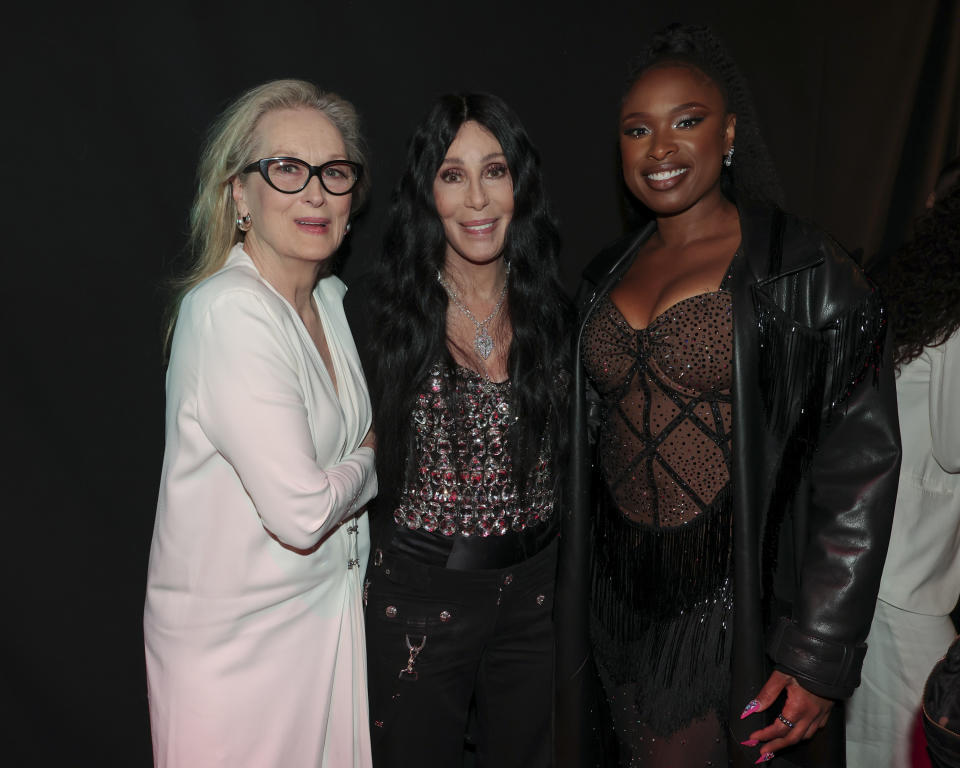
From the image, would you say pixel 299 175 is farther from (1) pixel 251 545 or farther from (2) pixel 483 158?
(1) pixel 251 545

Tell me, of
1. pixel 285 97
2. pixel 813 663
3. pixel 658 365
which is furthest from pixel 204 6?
pixel 813 663

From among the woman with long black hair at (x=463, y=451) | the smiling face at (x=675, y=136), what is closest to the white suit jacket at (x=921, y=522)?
the smiling face at (x=675, y=136)

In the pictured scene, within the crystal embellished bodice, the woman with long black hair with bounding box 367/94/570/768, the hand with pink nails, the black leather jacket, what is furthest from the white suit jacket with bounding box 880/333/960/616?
the crystal embellished bodice

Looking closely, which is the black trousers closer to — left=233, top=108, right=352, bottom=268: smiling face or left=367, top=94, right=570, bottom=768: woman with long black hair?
left=367, top=94, right=570, bottom=768: woman with long black hair

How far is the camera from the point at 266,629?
1.90 metres

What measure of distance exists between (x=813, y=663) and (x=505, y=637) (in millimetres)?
788

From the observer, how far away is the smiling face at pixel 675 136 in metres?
1.97

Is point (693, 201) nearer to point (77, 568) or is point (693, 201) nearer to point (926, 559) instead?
point (926, 559)

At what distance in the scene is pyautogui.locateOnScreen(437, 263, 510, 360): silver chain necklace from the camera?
224 centimetres

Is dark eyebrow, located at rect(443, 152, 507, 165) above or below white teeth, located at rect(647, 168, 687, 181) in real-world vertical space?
above

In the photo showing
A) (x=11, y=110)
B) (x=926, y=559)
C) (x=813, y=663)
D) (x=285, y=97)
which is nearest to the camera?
(x=813, y=663)

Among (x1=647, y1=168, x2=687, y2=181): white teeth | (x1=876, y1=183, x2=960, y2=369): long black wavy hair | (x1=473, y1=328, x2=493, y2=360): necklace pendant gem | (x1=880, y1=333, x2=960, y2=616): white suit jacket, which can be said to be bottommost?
(x1=880, y1=333, x2=960, y2=616): white suit jacket

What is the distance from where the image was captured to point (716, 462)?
76.4 inches

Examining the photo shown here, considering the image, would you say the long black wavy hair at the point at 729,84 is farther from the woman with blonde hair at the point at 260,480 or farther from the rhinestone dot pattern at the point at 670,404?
the woman with blonde hair at the point at 260,480
